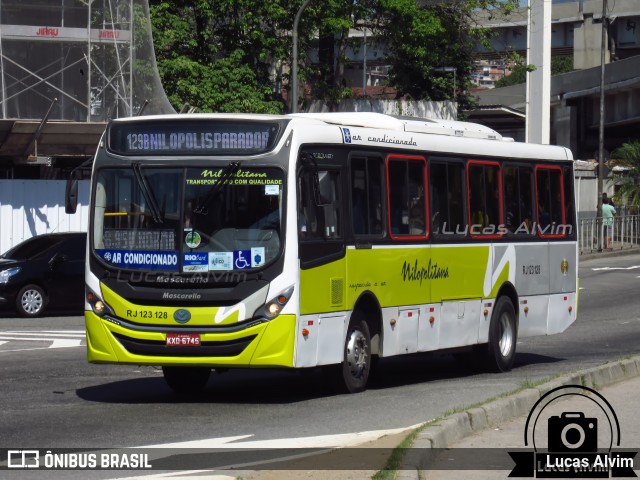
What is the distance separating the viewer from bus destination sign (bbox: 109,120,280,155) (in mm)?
13094

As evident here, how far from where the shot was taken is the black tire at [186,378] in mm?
14023

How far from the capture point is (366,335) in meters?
14.0

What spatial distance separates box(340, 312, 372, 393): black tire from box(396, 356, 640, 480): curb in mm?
2117

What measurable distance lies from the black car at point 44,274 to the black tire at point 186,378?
11.9m

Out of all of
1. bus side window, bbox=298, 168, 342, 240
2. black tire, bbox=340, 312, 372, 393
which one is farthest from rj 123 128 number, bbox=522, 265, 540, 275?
bus side window, bbox=298, 168, 342, 240

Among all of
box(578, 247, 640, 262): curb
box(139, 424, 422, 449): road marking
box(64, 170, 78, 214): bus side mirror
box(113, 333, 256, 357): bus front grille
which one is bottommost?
box(578, 247, 640, 262): curb

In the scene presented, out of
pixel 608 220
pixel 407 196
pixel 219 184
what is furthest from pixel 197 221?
pixel 608 220

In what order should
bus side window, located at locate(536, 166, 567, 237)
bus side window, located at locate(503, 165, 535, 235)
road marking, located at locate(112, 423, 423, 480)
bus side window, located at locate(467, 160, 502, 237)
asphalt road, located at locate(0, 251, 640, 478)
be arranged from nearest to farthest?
1. road marking, located at locate(112, 423, 423, 480)
2. asphalt road, located at locate(0, 251, 640, 478)
3. bus side window, located at locate(467, 160, 502, 237)
4. bus side window, located at locate(503, 165, 535, 235)
5. bus side window, located at locate(536, 166, 567, 237)

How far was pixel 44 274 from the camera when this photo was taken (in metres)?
25.7

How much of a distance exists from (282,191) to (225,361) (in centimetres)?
170

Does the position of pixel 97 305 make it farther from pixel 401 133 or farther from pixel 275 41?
pixel 275 41

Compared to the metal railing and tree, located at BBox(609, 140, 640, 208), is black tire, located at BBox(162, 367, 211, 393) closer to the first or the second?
the metal railing

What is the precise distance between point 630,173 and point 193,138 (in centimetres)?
4116

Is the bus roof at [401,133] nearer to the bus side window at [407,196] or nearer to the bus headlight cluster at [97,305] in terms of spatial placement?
the bus side window at [407,196]
